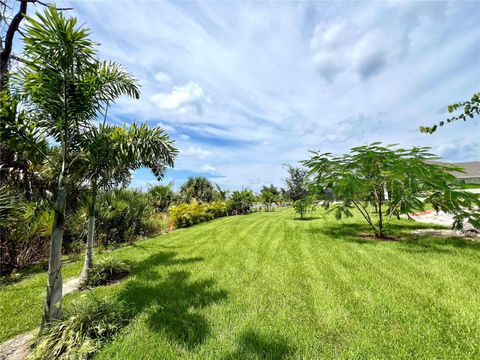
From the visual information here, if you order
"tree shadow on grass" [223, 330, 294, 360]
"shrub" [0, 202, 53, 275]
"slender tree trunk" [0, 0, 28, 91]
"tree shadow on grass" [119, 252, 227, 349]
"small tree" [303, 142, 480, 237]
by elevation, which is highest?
"slender tree trunk" [0, 0, 28, 91]

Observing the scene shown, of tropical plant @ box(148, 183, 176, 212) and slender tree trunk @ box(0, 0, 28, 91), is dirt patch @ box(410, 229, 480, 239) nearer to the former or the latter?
slender tree trunk @ box(0, 0, 28, 91)

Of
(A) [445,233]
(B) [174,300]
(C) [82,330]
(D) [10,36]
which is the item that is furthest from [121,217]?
(A) [445,233]

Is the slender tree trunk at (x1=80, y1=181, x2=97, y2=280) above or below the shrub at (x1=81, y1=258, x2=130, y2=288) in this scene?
above

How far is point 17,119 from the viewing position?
3223mm

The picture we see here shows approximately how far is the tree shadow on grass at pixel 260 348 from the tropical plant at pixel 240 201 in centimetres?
2301

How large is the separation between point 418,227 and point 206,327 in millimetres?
11152

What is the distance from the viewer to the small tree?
7.10 meters

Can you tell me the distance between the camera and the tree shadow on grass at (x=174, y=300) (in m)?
3.20

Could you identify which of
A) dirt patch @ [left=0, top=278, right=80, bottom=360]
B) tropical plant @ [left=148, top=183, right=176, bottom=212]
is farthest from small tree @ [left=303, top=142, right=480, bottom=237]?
tropical plant @ [left=148, top=183, right=176, bottom=212]

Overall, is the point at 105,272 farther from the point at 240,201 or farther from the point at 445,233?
the point at 240,201

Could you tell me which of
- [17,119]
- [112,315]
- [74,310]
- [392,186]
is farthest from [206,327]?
[392,186]

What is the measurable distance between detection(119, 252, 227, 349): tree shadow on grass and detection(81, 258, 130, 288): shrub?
1.55ft

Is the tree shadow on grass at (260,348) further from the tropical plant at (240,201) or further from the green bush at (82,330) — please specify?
the tropical plant at (240,201)

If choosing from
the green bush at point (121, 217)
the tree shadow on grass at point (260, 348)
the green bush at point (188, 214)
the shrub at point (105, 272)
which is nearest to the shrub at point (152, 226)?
the green bush at point (121, 217)
